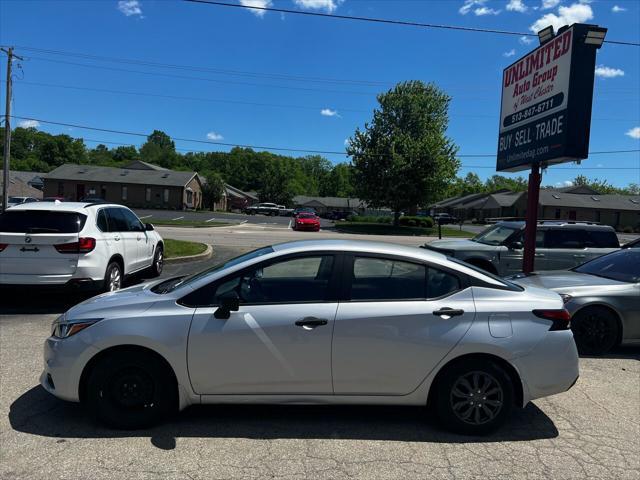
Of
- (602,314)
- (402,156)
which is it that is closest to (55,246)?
(602,314)

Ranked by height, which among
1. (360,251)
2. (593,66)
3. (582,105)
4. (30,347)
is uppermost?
(593,66)

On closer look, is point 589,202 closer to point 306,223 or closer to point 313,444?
point 306,223

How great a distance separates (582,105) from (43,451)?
9164mm

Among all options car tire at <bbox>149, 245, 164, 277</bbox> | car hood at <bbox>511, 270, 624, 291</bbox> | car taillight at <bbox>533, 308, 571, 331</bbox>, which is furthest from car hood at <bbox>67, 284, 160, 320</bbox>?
car tire at <bbox>149, 245, 164, 277</bbox>

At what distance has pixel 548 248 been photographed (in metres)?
10.3

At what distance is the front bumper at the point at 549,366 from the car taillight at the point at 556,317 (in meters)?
0.04

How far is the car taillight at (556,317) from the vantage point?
3951 mm

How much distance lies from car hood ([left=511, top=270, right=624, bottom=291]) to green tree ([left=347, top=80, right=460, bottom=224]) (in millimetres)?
38706

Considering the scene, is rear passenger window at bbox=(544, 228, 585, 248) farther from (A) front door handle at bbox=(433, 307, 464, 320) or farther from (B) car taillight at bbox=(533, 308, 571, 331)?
(A) front door handle at bbox=(433, 307, 464, 320)

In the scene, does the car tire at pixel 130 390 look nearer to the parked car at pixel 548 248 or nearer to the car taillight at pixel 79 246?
the car taillight at pixel 79 246

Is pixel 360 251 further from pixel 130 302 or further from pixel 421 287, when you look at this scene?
pixel 130 302

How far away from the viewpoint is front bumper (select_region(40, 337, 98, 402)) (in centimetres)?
377

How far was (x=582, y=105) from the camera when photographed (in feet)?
28.1

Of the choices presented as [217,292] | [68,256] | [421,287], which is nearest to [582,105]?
[421,287]
